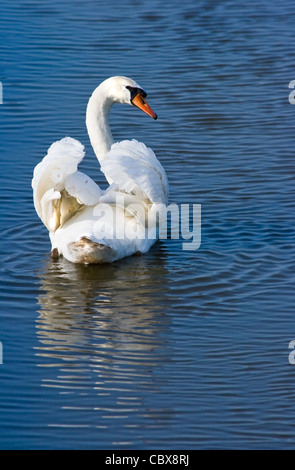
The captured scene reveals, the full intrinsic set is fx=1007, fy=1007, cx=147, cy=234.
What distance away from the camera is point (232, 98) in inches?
460

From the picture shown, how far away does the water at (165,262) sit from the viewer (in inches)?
216

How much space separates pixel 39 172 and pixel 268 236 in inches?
82.4

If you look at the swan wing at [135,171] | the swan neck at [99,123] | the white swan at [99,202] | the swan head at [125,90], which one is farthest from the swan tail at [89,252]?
the swan head at [125,90]

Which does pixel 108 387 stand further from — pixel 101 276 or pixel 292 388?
pixel 101 276

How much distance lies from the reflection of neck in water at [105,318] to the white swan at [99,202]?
0.58 ft

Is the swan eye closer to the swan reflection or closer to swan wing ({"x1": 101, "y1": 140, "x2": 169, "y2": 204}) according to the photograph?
swan wing ({"x1": 101, "y1": 140, "x2": 169, "y2": 204})

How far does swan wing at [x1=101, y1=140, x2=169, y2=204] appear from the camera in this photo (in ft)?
25.5

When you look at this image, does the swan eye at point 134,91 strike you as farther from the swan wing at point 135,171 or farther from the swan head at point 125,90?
the swan wing at point 135,171

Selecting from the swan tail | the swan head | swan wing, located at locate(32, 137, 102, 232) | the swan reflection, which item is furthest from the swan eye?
the swan tail

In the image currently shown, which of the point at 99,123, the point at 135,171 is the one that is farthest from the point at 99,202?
the point at 99,123

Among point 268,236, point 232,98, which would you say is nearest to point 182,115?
point 232,98

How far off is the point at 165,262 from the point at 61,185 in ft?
3.52

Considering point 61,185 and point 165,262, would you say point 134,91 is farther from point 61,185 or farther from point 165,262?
point 165,262

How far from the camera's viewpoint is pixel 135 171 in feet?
25.7
